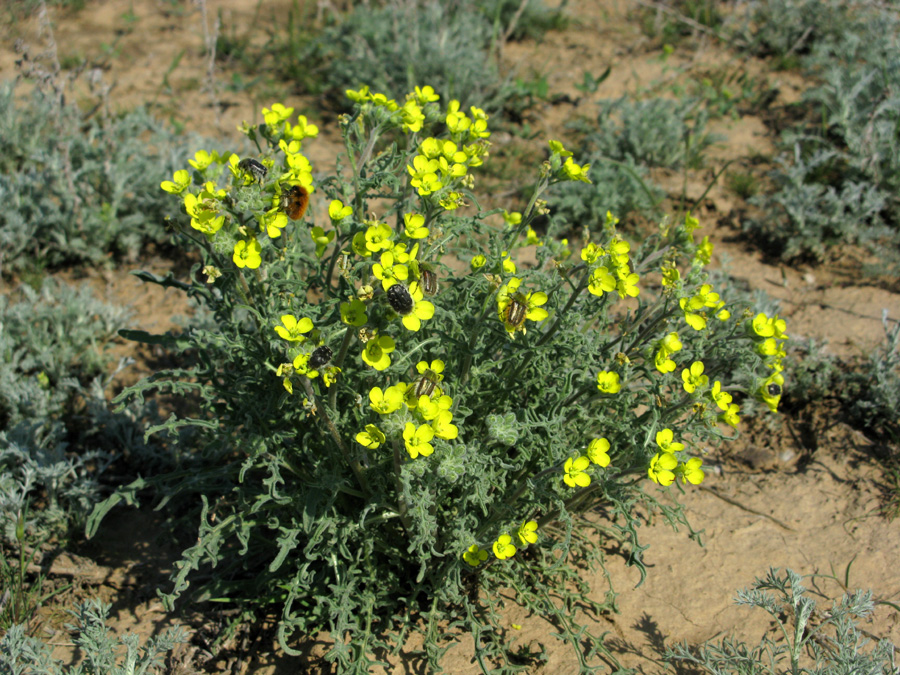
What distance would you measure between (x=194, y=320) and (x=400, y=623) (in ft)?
6.71

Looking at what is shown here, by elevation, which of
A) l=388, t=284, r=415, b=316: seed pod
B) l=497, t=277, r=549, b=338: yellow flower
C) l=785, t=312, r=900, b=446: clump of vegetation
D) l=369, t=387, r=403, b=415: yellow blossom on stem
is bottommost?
l=785, t=312, r=900, b=446: clump of vegetation

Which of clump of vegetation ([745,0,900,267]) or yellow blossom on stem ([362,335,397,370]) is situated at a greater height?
yellow blossom on stem ([362,335,397,370])

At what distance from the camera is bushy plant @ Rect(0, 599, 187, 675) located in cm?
241

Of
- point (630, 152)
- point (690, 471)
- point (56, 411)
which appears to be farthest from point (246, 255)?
point (630, 152)

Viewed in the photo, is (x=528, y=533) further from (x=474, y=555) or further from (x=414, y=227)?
(x=414, y=227)

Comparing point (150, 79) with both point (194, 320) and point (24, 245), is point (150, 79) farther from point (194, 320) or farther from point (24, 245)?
point (194, 320)

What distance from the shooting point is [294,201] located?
2.17 meters

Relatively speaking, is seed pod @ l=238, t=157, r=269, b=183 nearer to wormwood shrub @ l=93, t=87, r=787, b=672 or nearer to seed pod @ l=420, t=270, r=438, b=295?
wormwood shrub @ l=93, t=87, r=787, b=672

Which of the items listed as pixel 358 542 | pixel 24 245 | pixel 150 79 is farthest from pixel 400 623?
pixel 150 79

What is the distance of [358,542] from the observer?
8.69ft

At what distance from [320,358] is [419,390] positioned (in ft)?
Result: 0.97

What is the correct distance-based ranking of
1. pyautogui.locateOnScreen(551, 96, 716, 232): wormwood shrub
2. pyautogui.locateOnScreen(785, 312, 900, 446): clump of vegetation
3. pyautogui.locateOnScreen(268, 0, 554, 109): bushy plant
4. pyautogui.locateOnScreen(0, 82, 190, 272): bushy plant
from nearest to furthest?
pyautogui.locateOnScreen(785, 312, 900, 446): clump of vegetation < pyautogui.locateOnScreen(0, 82, 190, 272): bushy plant < pyautogui.locateOnScreen(551, 96, 716, 232): wormwood shrub < pyautogui.locateOnScreen(268, 0, 554, 109): bushy plant

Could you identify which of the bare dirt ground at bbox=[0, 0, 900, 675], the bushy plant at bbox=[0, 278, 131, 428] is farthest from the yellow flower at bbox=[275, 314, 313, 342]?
the bushy plant at bbox=[0, 278, 131, 428]

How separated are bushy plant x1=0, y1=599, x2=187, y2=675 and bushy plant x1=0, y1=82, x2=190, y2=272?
8.32 ft
